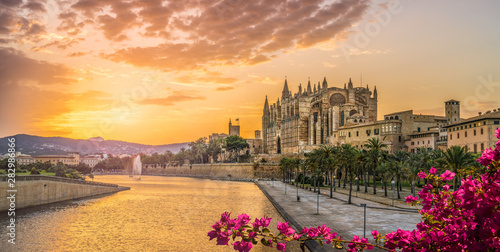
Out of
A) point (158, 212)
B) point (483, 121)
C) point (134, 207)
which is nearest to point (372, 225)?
point (158, 212)

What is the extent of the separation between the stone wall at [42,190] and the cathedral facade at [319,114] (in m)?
59.4

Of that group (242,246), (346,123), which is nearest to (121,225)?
(242,246)

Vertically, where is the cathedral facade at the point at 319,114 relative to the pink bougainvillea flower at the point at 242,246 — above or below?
above

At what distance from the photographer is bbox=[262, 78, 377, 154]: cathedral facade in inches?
3868

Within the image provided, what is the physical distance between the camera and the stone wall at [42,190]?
128ft

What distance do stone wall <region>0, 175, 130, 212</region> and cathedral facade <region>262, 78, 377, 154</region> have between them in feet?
195

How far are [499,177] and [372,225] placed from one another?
79.9ft

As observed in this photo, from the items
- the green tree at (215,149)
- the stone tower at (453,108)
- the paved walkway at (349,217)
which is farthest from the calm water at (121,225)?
the green tree at (215,149)

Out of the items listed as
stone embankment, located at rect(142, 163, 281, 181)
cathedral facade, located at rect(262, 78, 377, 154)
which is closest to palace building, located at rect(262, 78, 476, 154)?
cathedral facade, located at rect(262, 78, 377, 154)

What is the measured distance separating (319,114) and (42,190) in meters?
72.7

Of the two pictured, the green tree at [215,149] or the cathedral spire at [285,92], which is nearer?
the cathedral spire at [285,92]

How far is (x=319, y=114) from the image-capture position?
344 ft

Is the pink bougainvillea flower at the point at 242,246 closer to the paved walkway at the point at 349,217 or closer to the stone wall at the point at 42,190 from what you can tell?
the paved walkway at the point at 349,217

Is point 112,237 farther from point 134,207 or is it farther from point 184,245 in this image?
point 134,207
